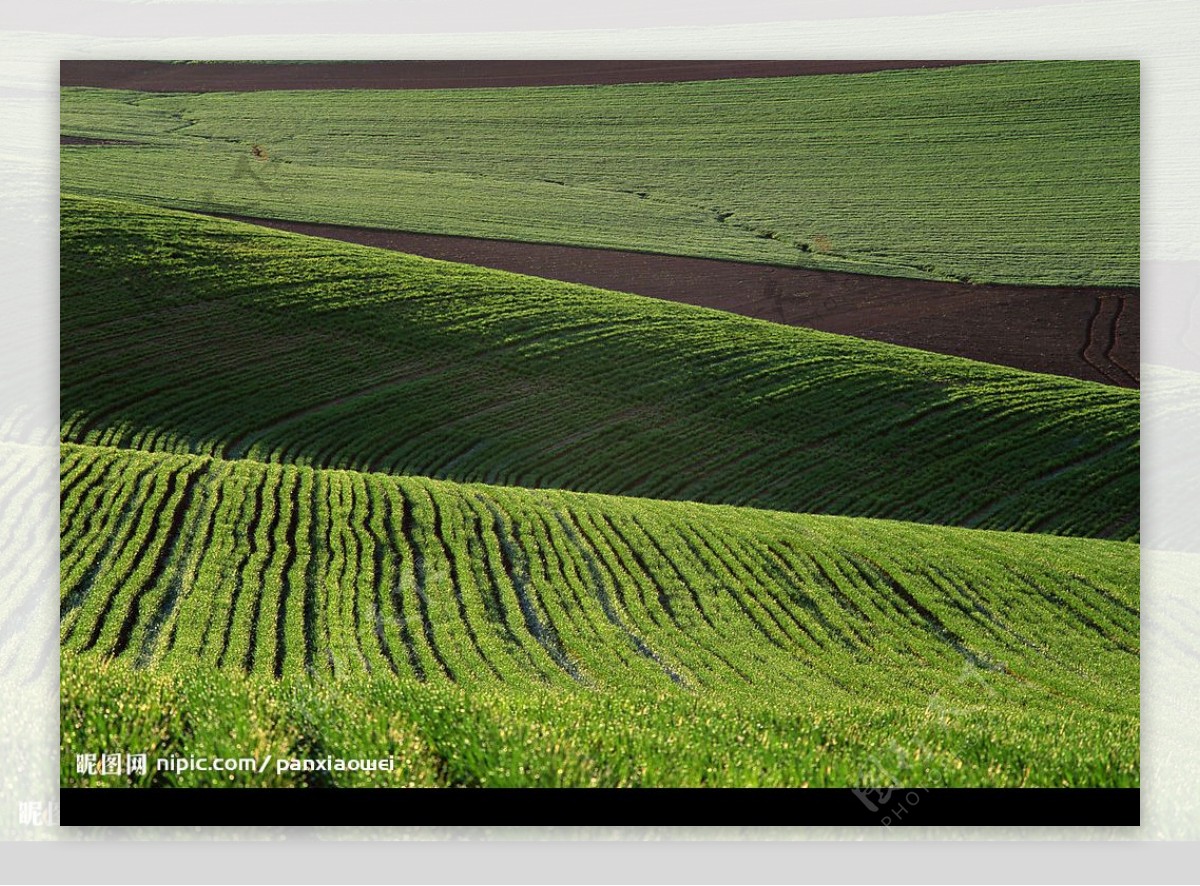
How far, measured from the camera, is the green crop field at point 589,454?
24.0 ft

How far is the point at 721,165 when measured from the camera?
29.2ft

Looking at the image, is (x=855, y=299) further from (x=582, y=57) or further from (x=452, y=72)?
(x=452, y=72)

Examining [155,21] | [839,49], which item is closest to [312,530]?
[155,21]

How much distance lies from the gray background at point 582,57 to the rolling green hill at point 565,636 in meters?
0.34

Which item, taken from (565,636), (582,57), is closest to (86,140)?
(582,57)

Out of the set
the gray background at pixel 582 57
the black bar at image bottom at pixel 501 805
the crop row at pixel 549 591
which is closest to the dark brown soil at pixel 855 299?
the gray background at pixel 582 57

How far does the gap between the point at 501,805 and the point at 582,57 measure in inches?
208

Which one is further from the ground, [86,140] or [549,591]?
[86,140]

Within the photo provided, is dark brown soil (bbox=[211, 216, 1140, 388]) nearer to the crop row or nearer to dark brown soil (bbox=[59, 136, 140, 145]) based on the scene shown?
dark brown soil (bbox=[59, 136, 140, 145])

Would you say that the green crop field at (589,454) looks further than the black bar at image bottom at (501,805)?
Yes

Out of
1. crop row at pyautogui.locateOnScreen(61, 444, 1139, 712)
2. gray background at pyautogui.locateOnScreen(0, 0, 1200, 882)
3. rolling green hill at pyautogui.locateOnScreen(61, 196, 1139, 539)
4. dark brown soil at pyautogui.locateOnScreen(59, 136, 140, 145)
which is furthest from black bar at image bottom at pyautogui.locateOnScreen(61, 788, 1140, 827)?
dark brown soil at pyautogui.locateOnScreen(59, 136, 140, 145)

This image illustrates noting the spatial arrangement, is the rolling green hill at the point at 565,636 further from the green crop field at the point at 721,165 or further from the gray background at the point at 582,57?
the green crop field at the point at 721,165

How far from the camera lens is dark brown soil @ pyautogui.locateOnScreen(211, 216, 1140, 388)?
895 cm

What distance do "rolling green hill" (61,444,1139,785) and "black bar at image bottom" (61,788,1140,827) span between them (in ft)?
0.35
